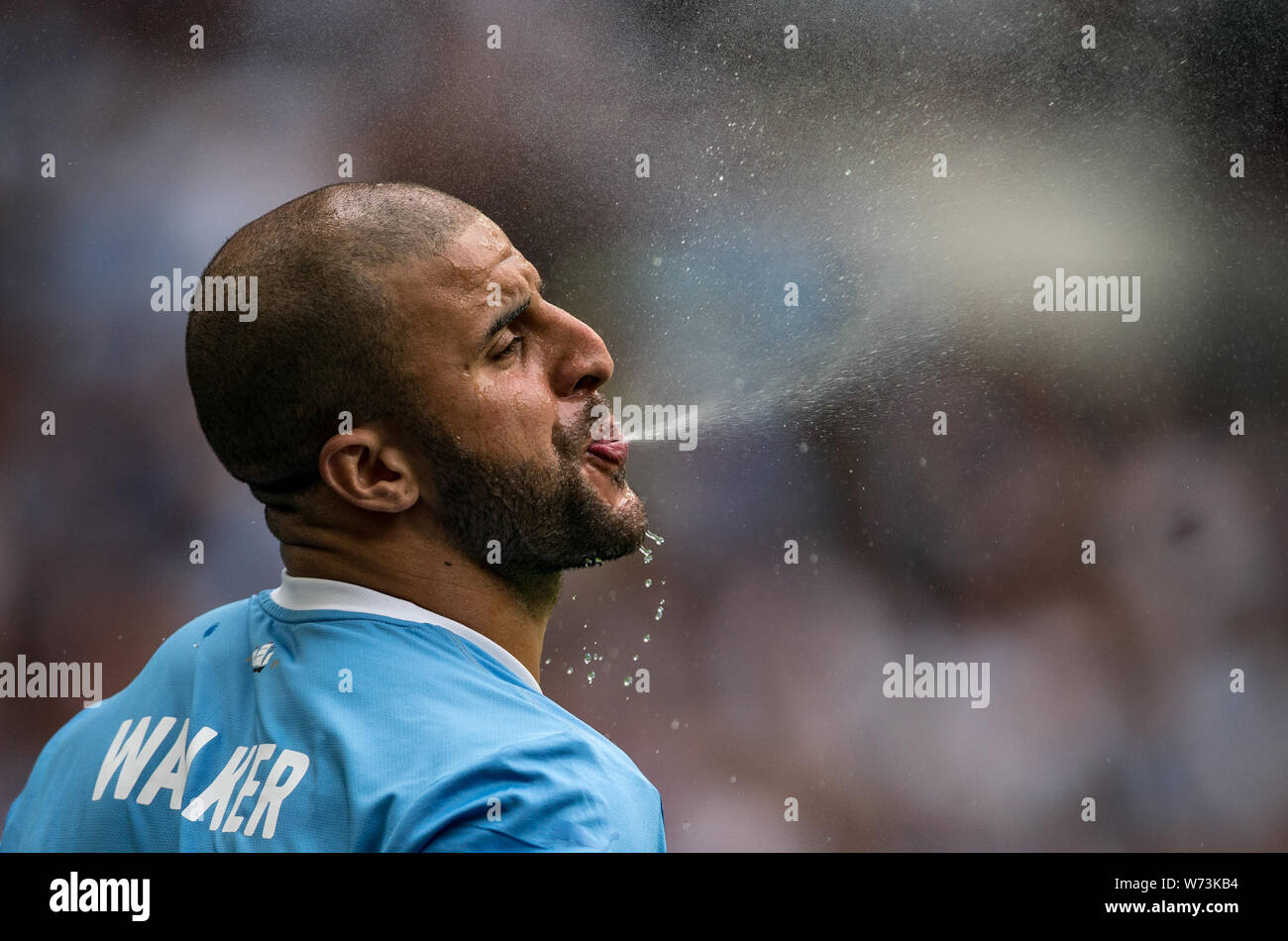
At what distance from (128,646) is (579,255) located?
2.86 meters

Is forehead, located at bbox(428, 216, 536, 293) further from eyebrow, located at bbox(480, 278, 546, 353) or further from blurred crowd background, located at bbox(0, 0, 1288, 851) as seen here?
blurred crowd background, located at bbox(0, 0, 1288, 851)

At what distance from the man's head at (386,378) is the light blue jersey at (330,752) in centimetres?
19

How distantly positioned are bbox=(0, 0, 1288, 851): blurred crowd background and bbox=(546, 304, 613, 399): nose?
3026mm

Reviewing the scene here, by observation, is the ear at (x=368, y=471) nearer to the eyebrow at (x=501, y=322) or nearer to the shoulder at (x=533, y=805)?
the eyebrow at (x=501, y=322)

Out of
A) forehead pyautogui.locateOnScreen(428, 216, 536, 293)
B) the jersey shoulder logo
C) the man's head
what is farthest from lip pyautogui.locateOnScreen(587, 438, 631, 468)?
the jersey shoulder logo

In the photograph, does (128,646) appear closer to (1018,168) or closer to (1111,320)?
(1018,168)

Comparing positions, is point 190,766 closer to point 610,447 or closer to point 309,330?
point 309,330

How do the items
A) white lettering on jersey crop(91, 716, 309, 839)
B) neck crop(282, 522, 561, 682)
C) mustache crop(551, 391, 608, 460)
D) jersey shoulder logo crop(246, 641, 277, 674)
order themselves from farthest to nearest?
1. mustache crop(551, 391, 608, 460)
2. neck crop(282, 522, 561, 682)
3. jersey shoulder logo crop(246, 641, 277, 674)
4. white lettering on jersey crop(91, 716, 309, 839)

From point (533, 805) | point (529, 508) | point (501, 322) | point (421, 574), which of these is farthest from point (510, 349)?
point (533, 805)

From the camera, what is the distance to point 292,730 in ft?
5.98

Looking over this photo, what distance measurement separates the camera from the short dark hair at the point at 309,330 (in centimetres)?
206

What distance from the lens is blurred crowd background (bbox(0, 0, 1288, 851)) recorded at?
539cm

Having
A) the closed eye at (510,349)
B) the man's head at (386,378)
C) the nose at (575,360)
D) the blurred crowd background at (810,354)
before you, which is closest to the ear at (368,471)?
the man's head at (386,378)

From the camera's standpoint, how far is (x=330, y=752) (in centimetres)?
175
